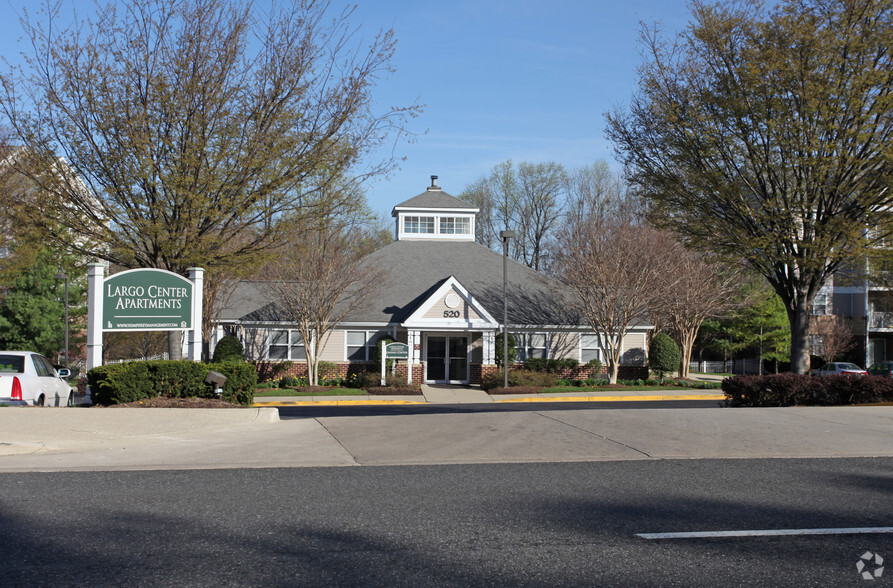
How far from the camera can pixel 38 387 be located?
14.8 m

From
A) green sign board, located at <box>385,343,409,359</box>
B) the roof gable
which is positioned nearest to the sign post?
green sign board, located at <box>385,343,409,359</box>

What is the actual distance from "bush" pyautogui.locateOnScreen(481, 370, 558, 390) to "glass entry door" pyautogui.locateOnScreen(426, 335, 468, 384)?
2.63 m

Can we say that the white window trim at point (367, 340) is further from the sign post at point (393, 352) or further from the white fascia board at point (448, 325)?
the sign post at point (393, 352)

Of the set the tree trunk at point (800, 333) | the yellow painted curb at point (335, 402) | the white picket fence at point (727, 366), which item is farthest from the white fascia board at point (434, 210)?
the white picket fence at point (727, 366)

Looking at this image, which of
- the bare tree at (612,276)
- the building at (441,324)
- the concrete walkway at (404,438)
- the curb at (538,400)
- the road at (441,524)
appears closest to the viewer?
the road at (441,524)

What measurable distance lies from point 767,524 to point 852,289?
50.2 meters

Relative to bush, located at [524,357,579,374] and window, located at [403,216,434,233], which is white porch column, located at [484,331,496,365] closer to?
bush, located at [524,357,579,374]

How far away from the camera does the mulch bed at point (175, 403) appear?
12867mm

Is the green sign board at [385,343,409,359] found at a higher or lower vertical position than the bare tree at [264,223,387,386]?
lower

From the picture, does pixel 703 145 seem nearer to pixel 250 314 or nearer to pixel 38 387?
pixel 38 387

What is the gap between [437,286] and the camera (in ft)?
97.7

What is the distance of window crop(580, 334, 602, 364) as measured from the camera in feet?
103

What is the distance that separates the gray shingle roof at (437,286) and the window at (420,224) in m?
0.88

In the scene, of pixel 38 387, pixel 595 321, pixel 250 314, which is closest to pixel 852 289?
pixel 595 321
